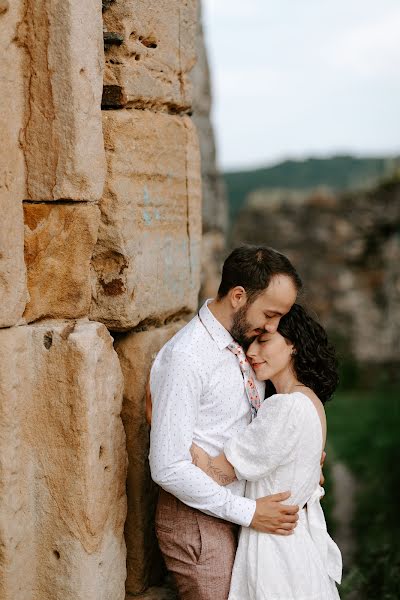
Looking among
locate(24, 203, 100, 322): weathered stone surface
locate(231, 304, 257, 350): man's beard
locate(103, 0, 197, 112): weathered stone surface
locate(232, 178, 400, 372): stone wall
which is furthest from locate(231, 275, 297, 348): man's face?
locate(232, 178, 400, 372): stone wall

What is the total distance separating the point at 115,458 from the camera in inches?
136

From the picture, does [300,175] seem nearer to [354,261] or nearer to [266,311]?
[354,261]

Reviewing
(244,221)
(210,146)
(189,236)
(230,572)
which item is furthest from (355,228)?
(230,572)

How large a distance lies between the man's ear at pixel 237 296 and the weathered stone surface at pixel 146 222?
41cm

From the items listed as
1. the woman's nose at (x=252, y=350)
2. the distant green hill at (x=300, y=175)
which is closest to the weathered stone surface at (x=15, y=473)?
the woman's nose at (x=252, y=350)

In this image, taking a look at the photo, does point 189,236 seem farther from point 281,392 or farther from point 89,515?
point 89,515

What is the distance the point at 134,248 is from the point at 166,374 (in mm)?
582

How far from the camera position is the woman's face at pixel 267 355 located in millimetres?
3496

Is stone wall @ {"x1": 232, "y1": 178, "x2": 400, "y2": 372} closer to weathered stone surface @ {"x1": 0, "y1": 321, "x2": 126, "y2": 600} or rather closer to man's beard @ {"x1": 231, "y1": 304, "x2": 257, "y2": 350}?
man's beard @ {"x1": 231, "y1": 304, "x2": 257, "y2": 350}

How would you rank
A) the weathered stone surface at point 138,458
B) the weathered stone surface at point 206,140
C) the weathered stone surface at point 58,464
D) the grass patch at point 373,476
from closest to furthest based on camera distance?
the weathered stone surface at point 58,464, the weathered stone surface at point 138,458, the grass patch at point 373,476, the weathered stone surface at point 206,140

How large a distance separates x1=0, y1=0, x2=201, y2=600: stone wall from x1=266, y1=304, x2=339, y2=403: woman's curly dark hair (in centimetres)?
60

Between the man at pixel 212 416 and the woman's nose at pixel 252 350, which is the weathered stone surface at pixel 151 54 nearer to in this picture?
the man at pixel 212 416

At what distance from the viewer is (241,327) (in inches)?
135

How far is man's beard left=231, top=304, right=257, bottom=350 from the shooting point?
3.41 meters
